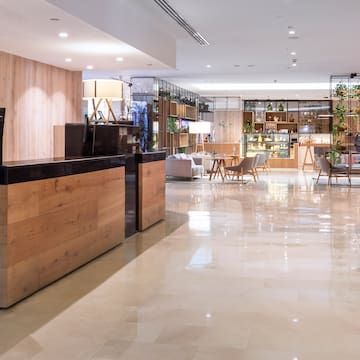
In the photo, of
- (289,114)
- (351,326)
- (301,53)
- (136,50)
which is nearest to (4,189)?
(351,326)

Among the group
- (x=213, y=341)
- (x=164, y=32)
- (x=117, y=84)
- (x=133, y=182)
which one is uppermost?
(x=164, y=32)

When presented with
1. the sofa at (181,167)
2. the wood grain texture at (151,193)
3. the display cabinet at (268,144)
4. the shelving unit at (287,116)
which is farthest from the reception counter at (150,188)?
the shelving unit at (287,116)

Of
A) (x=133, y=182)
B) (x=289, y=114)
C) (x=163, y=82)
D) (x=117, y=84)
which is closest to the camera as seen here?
(x=133, y=182)

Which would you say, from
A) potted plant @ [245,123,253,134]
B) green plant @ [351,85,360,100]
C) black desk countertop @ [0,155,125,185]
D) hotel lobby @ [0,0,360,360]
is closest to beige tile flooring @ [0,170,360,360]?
hotel lobby @ [0,0,360,360]

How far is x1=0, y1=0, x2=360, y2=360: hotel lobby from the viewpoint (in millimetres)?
3701

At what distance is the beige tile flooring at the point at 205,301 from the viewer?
3443 mm

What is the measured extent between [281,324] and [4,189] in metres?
2.23

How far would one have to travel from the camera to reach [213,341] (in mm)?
3545

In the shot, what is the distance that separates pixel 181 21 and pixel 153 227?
3.23 meters

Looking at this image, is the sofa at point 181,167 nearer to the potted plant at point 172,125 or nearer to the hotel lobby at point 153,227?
the potted plant at point 172,125

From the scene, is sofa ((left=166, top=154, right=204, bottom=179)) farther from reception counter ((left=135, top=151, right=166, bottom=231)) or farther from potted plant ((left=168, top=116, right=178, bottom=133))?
reception counter ((left=135, top=151, right=166, bottom=231))

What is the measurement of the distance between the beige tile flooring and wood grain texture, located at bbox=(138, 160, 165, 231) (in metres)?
0.22

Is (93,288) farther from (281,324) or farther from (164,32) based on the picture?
Result: (164,32)

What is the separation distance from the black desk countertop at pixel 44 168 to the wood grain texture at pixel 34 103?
9.29ft
